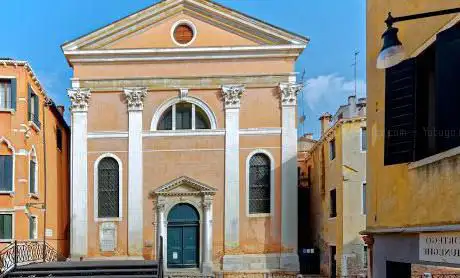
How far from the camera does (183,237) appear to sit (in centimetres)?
2434

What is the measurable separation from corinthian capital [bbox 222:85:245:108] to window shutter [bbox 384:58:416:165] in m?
17.2

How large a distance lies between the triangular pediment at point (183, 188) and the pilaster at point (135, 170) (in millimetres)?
839

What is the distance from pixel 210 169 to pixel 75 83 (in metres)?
6.98

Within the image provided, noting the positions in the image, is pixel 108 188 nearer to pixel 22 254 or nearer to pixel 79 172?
pixel 79 172

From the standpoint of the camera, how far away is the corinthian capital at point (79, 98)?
24.8 meters

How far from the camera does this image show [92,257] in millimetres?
24219

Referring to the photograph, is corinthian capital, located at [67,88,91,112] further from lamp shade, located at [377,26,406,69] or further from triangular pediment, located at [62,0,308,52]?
lamp shade, located at [377,26,406,69]

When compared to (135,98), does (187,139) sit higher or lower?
lower

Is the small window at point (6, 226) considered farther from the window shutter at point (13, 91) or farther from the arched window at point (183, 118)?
the arched window at point (183, 118)

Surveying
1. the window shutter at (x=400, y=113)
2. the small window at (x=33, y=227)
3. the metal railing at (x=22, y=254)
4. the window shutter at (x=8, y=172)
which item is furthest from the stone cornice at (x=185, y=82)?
the window shutter at (x=400, y=113)

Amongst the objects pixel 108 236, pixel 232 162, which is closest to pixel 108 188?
pixel 108 236

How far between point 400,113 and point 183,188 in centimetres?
1790

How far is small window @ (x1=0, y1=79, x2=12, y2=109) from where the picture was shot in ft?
68.2

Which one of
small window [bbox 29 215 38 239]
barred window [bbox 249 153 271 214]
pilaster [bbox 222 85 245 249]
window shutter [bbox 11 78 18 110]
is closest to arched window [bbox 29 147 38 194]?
small window [bbox 29 215 38 239]
